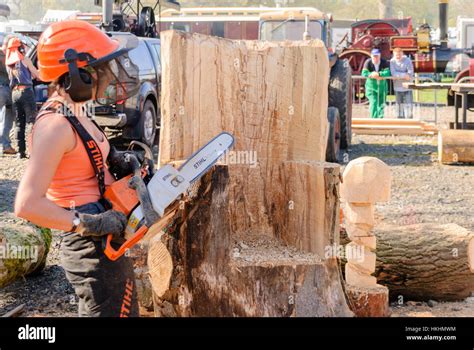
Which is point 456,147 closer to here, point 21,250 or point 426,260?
point 426,260

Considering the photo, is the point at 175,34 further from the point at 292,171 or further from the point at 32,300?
the point at 32,300

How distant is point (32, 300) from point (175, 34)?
2.14 m

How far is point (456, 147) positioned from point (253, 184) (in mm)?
7280

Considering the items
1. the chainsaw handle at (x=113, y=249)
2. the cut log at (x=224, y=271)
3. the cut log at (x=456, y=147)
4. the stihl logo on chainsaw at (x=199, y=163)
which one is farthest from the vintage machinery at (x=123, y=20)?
the chainsaw handle at (x=113, y=249)

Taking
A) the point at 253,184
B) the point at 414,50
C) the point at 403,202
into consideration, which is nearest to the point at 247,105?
the point at 253,184

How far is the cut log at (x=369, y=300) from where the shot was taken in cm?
420

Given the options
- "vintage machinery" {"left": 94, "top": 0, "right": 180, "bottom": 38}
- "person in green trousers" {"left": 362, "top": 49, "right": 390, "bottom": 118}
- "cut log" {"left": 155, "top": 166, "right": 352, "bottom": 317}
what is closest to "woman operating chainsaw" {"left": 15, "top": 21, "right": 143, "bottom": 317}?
"cut log" {"left": 155, "top": 166, "right": 352, "bottom": 317}

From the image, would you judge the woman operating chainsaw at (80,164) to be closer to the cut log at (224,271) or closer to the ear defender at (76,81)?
the ear defender at (76,81)

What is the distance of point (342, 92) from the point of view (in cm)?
1120

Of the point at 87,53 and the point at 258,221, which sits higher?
the point at 87,53
